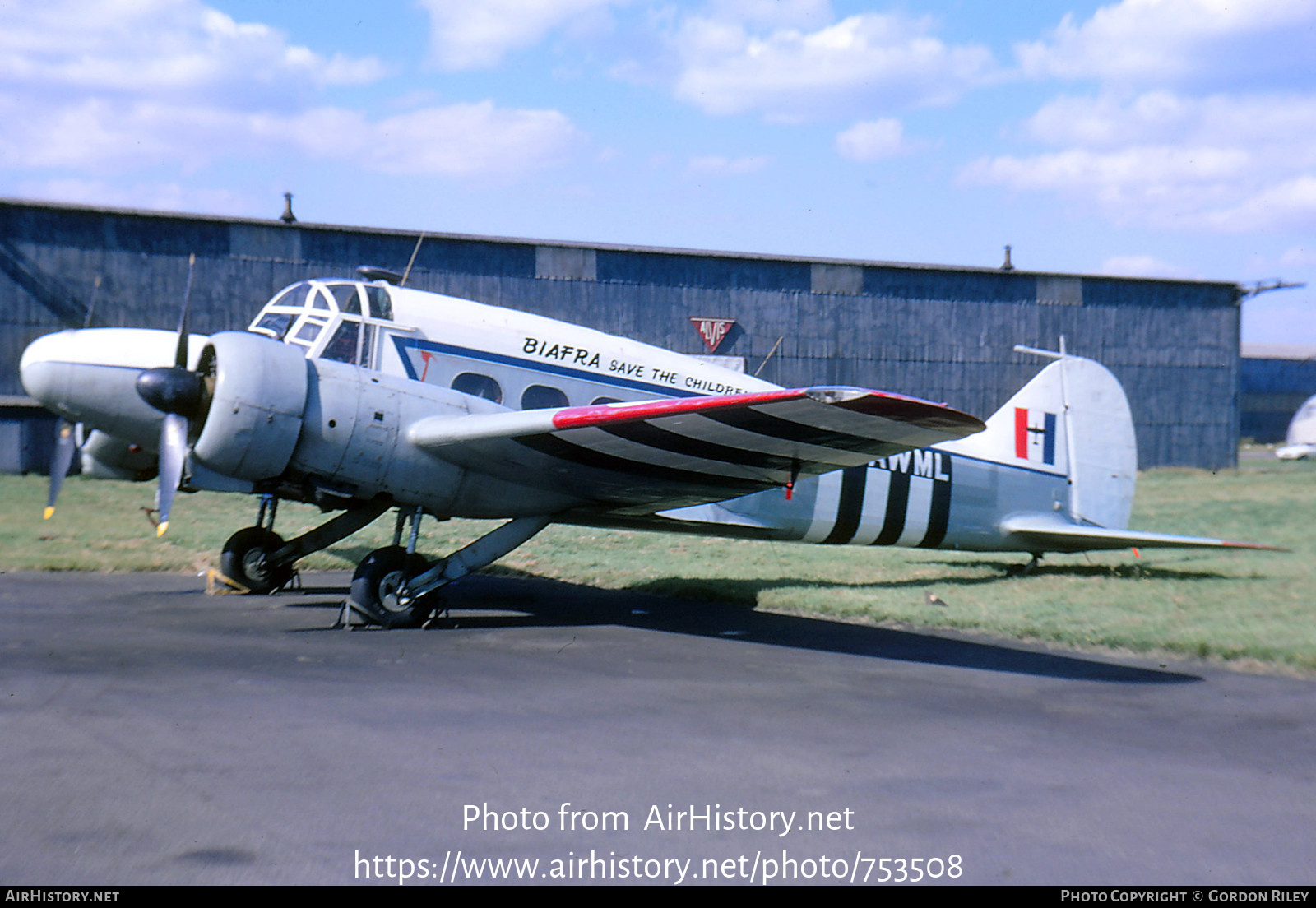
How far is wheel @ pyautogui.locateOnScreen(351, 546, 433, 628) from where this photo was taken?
28.3 ft

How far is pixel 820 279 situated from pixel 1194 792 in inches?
958

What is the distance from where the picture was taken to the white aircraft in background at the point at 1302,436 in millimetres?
46781

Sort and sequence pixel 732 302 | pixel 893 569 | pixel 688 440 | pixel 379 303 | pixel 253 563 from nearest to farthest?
pixel 688 440 < pixel 379 303 < pixel 253 563 < pixel 893 569 < pixel 732 302

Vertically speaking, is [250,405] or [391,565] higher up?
[250,405]

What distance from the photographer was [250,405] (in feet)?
26.2

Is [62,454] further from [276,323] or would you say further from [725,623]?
[725,623]

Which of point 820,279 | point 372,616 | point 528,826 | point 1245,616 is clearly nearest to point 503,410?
point 372,616

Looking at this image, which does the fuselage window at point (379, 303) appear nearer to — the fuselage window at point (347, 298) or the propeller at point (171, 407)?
the fuselage window at point (347, 298)

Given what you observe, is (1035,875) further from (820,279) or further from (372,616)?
(820,279)

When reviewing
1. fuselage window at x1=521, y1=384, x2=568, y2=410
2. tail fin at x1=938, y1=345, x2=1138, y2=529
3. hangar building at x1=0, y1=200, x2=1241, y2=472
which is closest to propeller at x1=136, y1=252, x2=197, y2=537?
fuselage window at x1=521, y1=384, x2=568, y2=410

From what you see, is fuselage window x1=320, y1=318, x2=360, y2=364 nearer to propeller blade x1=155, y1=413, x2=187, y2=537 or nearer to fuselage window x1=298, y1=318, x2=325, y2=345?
fuselage window x1=298, y1=318, x2=325, y2=345

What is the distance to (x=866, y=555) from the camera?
1497cm

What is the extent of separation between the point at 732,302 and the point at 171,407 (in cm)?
2015

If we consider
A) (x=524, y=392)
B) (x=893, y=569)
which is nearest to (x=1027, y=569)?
(x=893, y=569)
